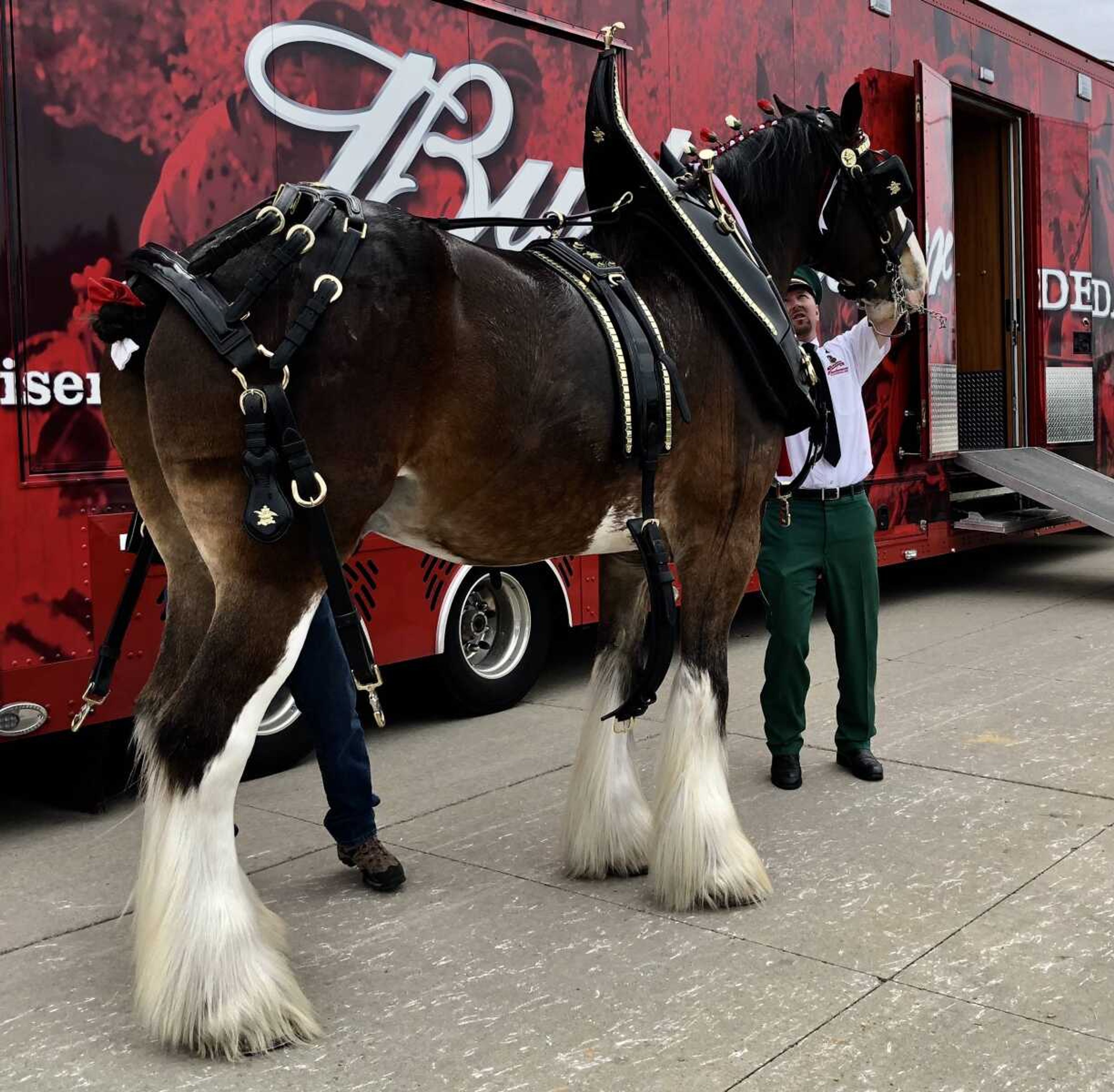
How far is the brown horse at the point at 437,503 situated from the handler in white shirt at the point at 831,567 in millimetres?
949

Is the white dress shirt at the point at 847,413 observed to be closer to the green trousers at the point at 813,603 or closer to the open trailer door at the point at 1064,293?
the green trousers at the point at 813,603

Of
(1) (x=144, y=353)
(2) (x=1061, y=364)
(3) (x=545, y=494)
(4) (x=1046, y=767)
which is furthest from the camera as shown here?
(2) (x=1061, y=364)

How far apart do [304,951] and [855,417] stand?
2803 millimetres

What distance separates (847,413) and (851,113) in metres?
1.22

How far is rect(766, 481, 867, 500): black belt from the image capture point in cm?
471

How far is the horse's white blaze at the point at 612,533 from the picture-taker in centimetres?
337

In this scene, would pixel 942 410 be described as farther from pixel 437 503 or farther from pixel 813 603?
pixel 437 503

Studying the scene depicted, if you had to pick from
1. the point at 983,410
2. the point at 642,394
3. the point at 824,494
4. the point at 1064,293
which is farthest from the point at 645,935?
the point at 1064,293

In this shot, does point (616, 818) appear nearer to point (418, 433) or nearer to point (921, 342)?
point (418, 433)

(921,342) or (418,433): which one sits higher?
(921,342)

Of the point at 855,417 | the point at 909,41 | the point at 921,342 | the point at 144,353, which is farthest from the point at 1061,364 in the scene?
the point at 144,353

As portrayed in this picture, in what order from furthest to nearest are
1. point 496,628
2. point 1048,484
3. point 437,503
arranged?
point 1048,484 → point 496,628 → point 437,503

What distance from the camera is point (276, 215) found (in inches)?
111

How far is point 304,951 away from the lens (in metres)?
3.28
